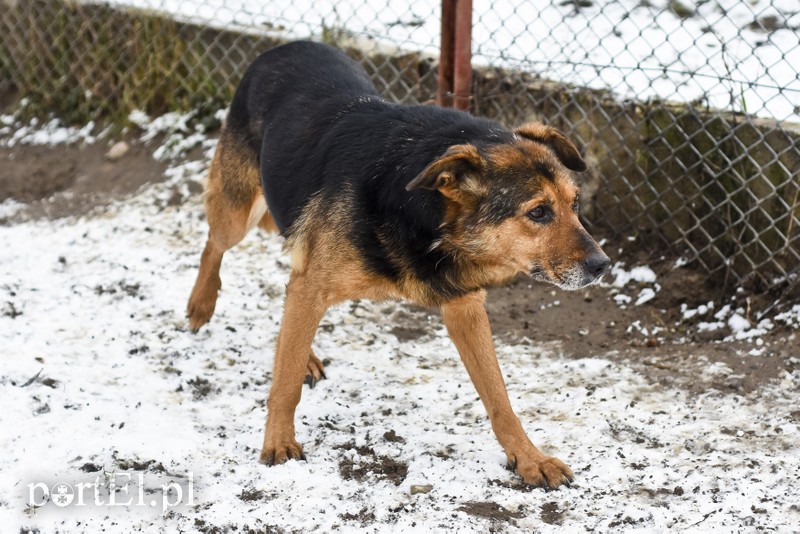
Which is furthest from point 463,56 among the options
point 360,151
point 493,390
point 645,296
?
point 493,390

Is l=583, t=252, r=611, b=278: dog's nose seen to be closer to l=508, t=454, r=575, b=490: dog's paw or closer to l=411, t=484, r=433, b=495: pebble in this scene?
l=508, t=454, r=575, b=490: dog's paw

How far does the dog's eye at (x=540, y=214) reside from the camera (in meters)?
3.63

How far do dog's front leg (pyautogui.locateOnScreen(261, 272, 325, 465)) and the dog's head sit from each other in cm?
63

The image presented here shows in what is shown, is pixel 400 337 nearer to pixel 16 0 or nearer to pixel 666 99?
pixel 666 99

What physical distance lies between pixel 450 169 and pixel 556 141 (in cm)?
61

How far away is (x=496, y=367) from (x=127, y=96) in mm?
4675

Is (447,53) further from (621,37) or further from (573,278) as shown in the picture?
(573,278)

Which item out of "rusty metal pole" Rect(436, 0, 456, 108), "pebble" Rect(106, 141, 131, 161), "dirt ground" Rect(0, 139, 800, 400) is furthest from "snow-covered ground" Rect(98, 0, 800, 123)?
"pebble" Rect(106, 141, 131, 161)

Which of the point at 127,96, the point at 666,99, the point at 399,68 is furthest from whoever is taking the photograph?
the point at 127,96

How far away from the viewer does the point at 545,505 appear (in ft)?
12.0

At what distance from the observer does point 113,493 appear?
367 centimetres

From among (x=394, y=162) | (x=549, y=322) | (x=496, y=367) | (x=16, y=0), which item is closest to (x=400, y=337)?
(x=549, y=322)

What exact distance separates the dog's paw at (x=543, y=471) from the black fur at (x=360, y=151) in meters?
0.73

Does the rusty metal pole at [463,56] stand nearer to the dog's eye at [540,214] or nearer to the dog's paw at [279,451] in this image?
the dog's eye at [540,214]
